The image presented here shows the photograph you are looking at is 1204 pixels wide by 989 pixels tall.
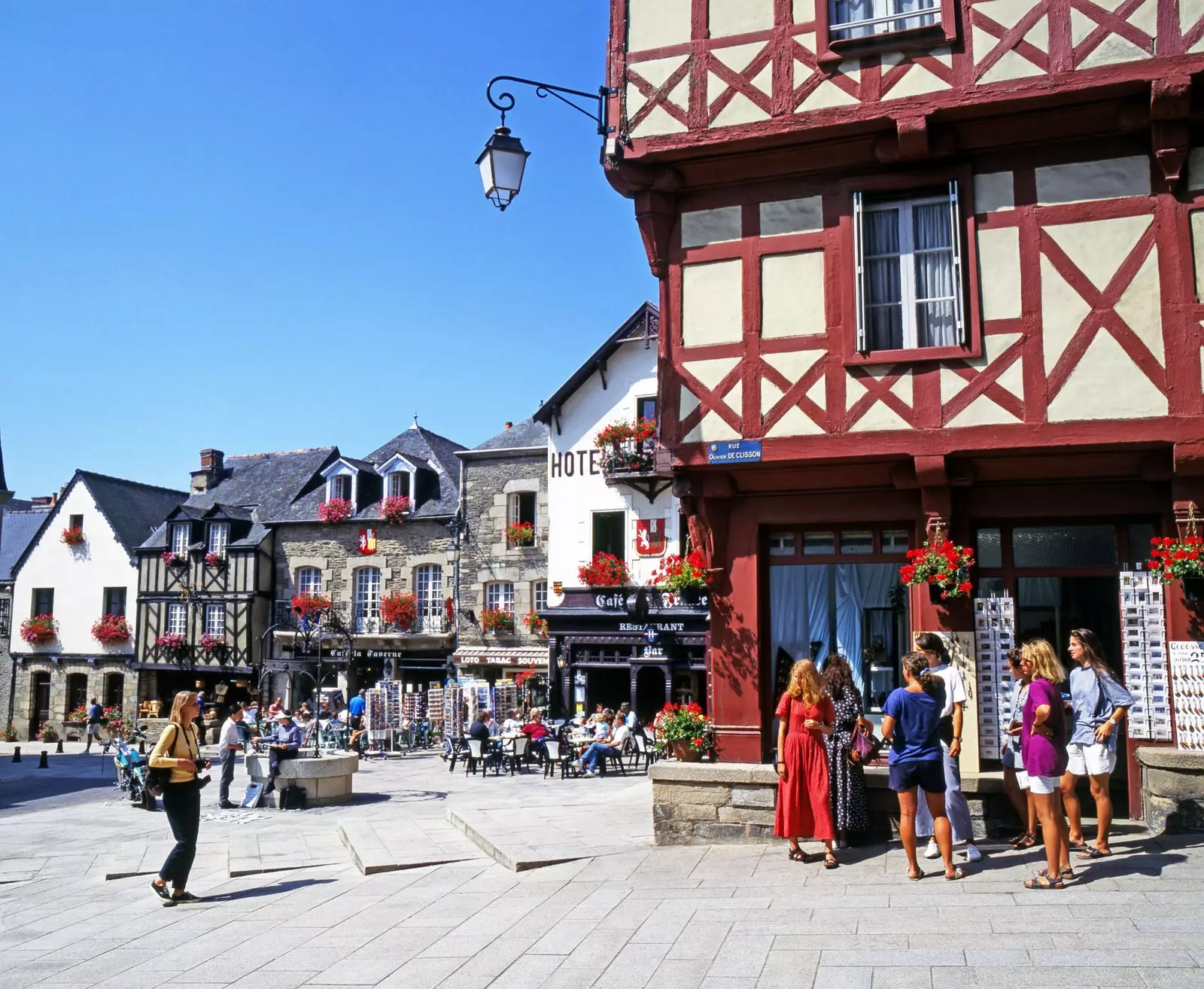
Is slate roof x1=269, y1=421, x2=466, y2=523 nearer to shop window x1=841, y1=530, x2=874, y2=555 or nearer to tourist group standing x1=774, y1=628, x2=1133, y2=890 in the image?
shop window x1=841, y1=530, x2=874, y2=555

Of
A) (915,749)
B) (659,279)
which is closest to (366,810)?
(659,279)

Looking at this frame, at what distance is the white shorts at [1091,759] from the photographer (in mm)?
7434

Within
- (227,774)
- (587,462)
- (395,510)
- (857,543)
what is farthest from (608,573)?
(857,543)

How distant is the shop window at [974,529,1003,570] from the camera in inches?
377

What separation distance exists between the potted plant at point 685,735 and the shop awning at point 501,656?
17.4 metres

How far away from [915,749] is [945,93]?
17.5 ft

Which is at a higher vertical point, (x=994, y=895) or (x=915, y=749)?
(x=915, y=749)

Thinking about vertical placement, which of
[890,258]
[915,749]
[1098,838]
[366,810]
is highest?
[890,258]

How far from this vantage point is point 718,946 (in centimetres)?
608

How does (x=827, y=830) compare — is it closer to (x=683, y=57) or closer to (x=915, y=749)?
(x=915, y=749)

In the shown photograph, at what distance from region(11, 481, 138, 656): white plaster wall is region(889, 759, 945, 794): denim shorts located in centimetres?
3263

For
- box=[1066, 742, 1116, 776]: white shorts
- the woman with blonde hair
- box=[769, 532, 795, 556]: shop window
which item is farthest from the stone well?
box=[1066, 742, 1116, 776]: white shorts

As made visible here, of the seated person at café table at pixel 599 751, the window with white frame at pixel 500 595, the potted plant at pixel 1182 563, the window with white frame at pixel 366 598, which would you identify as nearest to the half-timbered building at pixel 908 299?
the potted plant at pixel 1182 563

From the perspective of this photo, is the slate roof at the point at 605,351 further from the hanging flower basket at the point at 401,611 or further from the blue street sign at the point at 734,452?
the blue street sign at the point at 734,452
